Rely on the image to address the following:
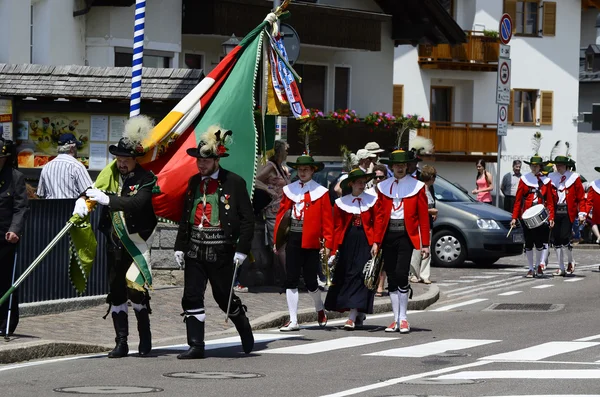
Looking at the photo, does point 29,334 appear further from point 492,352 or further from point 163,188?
point 492,352

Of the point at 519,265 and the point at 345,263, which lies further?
the point at 519,265

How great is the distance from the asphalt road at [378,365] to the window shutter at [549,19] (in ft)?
124

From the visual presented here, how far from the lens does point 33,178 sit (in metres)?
18.3

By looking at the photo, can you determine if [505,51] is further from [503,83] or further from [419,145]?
[419,145]

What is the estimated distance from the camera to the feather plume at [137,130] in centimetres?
1230

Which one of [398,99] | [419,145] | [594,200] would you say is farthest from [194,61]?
[398,99]

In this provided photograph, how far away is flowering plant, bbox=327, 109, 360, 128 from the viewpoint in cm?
3525

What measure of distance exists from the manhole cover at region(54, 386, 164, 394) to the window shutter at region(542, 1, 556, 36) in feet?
149

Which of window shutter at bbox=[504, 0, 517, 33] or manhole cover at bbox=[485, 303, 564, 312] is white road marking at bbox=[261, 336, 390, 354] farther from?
window shutter at bbox=[504, 0, 517, 33]

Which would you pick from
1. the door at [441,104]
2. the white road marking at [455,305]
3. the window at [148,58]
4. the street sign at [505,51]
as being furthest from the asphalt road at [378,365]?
the door at [441,104]

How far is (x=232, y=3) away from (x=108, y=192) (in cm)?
1942

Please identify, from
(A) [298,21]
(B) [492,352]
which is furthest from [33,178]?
(A) [298,21]

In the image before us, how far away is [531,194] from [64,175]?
9.45m

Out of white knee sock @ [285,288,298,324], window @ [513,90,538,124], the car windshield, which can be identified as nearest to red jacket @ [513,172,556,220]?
the car windshield
